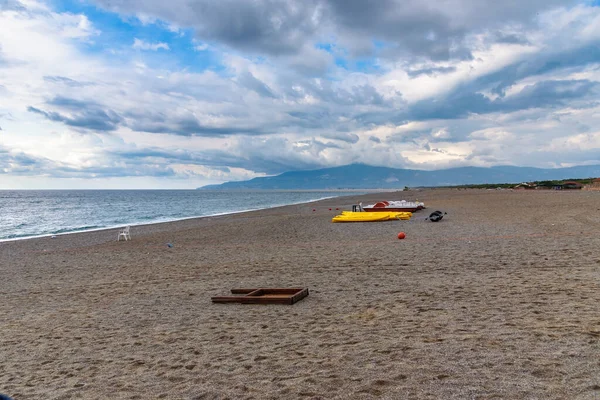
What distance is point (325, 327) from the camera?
5848 mm

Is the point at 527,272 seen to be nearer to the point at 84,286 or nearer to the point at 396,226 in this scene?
the point at 84,286

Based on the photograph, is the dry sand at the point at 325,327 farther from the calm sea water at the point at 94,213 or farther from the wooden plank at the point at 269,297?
the calm sea water at the point at 94,213

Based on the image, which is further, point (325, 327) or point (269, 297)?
point (269, 297)

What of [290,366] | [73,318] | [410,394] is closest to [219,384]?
[290,366]

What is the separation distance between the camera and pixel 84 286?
1002cm

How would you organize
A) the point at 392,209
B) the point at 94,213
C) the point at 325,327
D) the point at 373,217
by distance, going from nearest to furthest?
the point at 325,327, the point at 373,217, the point at 392,209, the point at 94,213

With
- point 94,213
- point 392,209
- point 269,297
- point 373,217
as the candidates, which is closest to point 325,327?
point 269,297

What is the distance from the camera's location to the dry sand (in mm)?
4035

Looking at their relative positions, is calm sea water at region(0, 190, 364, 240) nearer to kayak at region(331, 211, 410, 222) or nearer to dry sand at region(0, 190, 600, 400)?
kayak at region(331, 211, 410, 222)

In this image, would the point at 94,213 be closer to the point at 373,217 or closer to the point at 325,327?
the point at 373,217

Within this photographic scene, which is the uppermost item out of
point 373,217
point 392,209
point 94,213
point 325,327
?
point 94,213

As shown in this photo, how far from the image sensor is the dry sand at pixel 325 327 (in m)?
4.04

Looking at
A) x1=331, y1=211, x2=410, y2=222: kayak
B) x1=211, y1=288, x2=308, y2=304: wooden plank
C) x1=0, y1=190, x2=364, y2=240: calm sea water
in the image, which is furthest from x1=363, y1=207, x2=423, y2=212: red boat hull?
x1=211, y1=288, x2=308, y2=304: wooden plank

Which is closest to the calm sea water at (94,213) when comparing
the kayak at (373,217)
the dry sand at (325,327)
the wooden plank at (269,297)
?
the kayak at (373,217)
